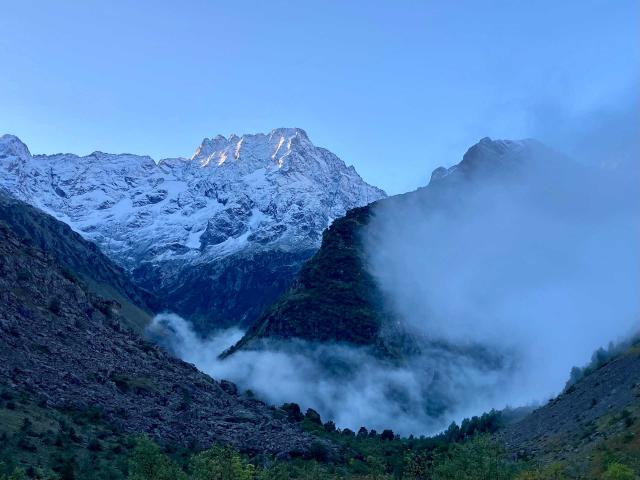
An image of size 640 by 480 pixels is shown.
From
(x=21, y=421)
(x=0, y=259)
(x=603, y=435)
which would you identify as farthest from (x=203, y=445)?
(x=603, y=435)

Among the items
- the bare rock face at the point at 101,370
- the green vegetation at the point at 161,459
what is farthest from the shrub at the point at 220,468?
the bare rock face at the point at 101,370

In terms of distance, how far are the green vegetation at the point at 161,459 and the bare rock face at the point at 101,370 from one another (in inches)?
175

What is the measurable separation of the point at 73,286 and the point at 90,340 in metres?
19.9

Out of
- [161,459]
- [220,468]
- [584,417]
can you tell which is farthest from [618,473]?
[584,417]

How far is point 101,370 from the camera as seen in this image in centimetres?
11850

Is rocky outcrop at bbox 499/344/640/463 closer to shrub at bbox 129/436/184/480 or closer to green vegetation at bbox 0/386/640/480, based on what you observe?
green vegetation at bbox 0/386/640/480

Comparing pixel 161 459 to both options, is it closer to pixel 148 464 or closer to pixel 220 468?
pixel 148 464

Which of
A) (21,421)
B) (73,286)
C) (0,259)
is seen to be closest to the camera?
(21,421)

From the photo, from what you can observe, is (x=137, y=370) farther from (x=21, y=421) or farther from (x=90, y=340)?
(x=21, y=421)

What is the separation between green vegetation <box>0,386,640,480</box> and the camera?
6288 centimetres

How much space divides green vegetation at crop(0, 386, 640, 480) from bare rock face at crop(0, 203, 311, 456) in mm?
4451

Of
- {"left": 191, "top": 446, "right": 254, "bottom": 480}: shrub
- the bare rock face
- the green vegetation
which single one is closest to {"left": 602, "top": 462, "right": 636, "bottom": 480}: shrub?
the green vegetation

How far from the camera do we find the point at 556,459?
112 m

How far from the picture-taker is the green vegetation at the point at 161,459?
62875 millimetres
